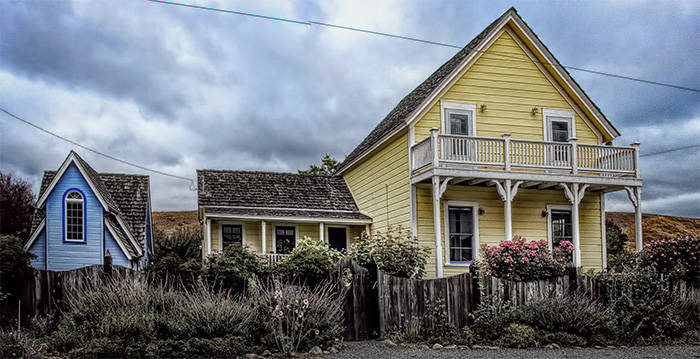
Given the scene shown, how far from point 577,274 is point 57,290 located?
11090 millimetres

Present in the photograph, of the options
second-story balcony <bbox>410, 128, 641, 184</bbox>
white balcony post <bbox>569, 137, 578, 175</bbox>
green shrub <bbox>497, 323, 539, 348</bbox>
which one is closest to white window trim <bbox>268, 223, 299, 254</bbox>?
second-story balcony <bbox>410, 128, 641, 184</bbox>

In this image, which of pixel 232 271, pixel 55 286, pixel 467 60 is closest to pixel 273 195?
pixel 467 60

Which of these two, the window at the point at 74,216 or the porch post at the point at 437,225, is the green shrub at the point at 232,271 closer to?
the porch post at the point at 437,225

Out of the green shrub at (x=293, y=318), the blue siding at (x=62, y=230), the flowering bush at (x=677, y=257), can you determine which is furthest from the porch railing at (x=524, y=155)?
the blue siding at (x=62, y=230)

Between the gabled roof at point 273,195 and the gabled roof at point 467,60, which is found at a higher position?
the gabled roof at point 467,60

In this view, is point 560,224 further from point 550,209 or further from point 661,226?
point 661,226

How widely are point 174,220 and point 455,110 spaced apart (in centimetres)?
6735

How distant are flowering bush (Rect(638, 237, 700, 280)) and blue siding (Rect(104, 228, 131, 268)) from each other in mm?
16076

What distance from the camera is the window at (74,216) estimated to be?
19.6 meters

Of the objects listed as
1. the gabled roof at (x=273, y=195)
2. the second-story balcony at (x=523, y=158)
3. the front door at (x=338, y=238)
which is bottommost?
the front door at (x=338, y=238)

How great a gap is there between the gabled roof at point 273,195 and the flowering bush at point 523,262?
795 centimetres

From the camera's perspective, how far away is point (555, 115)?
68.7 ft

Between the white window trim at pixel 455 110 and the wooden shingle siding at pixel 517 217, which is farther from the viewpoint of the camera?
the white window trim at pixel 455 110

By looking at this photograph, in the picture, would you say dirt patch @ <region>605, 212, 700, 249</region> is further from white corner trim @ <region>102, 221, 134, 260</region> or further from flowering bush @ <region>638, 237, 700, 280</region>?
white corner trim @ <region>102, 221, 134, 260</region>
